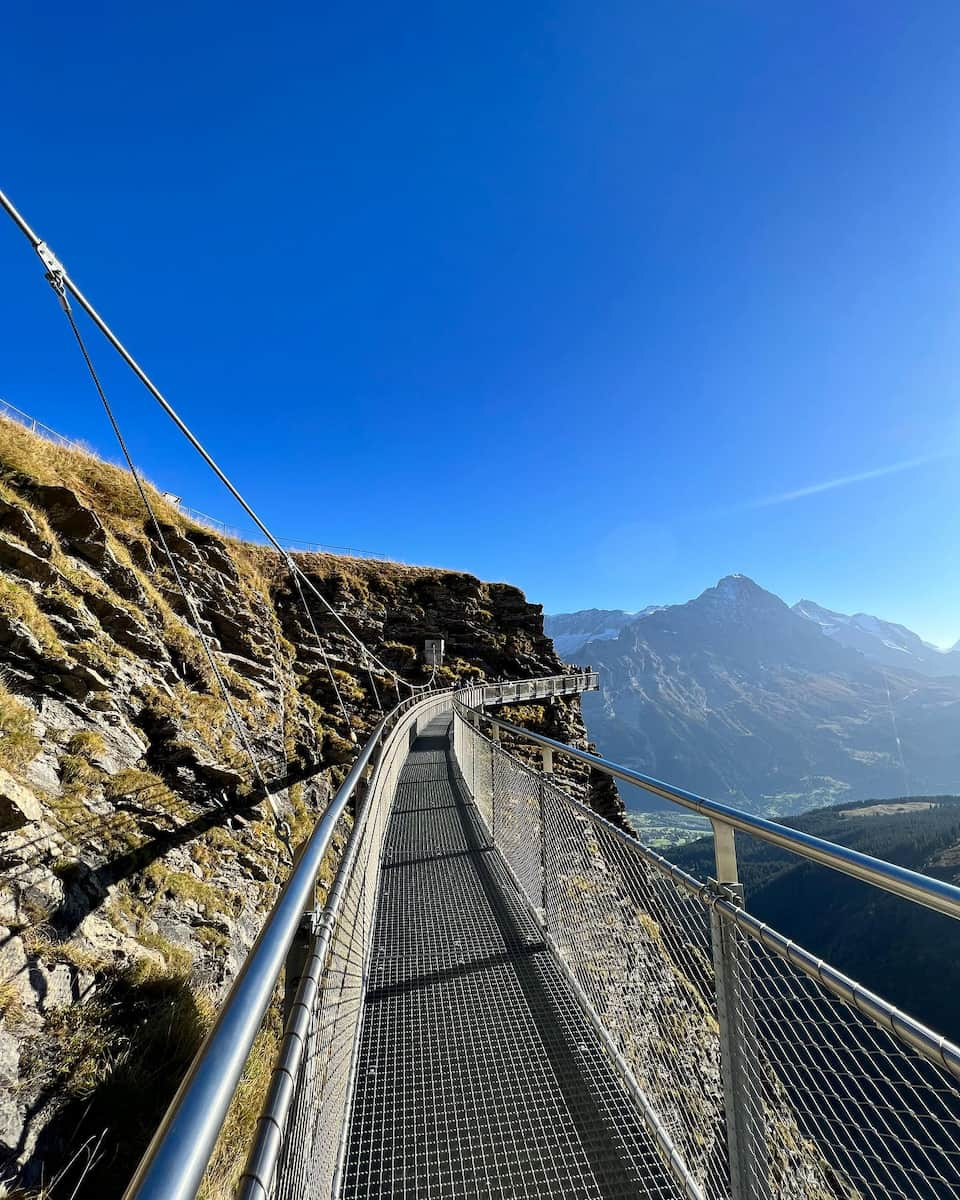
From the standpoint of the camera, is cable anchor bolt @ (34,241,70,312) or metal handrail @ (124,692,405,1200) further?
cable anchor bolt @ (34,241,70,312)

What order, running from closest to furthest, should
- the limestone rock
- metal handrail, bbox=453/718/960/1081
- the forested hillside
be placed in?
metal handrail, bbox=453/718/960/1081 < the limestone rock < the forested hillside

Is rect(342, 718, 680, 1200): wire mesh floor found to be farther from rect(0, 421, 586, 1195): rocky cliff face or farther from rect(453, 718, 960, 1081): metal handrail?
rect(453, 718, 960, 1081): metal handrail

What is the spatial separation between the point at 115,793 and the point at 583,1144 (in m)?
6.44

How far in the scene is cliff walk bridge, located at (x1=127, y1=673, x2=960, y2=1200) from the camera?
4.79 ft

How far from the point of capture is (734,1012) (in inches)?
87.5

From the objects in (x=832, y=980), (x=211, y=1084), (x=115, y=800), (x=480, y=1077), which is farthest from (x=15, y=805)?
(x=832, y=980)

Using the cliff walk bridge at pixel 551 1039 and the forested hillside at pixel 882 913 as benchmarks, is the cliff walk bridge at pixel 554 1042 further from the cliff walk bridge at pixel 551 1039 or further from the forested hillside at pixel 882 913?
the forested hillside at pixel 882 913

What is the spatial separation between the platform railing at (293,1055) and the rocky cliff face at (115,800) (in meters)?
1.44

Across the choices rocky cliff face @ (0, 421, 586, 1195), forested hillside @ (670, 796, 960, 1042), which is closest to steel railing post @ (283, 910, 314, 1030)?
rocky cliff face @ (0, 421, 586, 1195)

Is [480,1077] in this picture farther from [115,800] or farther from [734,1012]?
[115,800]

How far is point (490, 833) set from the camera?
706 centimetres

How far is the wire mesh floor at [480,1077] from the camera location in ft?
8.38

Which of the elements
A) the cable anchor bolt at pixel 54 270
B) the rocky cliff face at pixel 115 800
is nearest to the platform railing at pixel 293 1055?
the rocky cliff face at pixel 115 800

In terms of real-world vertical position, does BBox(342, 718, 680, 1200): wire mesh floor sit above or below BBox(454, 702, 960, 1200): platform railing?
below
